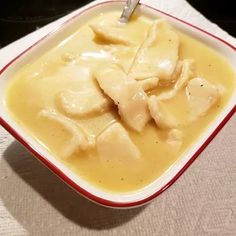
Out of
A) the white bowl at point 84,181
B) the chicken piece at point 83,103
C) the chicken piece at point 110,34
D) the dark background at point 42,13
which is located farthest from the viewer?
the dark background at point 42,13

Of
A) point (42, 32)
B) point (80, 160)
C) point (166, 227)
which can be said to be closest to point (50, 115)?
point (80, 160)

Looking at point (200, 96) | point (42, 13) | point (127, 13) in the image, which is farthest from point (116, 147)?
point (42, 13)

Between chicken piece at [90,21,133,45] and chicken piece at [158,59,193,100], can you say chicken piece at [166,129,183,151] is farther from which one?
chicken piece at [90,21,133,45]

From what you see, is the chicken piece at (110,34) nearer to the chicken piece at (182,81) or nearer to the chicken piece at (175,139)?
the chicken piece at (182,81)

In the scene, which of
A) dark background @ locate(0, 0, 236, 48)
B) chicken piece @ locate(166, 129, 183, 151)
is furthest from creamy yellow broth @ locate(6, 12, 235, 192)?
dark background @ locate(0, 0, 236, 48)

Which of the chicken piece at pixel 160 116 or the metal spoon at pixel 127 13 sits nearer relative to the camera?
the chicken piece at pixel 160 116

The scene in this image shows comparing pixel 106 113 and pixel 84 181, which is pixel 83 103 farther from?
pixel 84 181

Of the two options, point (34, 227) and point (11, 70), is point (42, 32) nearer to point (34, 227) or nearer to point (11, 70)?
point (11, 70)

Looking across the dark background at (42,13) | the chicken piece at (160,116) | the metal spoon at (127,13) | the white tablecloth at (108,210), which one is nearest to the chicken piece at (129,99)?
the chicken piece at (160,116)
